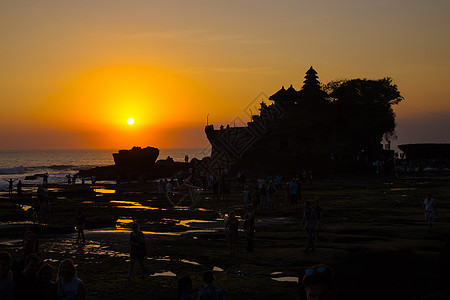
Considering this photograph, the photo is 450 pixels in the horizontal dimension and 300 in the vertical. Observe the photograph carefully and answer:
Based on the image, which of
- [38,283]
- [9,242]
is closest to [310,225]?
[38,283]

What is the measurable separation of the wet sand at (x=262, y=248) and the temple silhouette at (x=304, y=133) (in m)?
35.2

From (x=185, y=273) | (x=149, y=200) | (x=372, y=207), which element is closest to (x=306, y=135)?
(x=149, y=200)

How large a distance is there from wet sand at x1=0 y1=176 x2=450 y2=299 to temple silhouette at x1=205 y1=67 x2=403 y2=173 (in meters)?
35.2

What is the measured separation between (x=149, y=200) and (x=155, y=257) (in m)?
23.3

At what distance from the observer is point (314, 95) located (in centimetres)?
8044

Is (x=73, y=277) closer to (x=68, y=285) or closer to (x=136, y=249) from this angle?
(x=68, y=285)

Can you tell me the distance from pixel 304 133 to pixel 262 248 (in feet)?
195

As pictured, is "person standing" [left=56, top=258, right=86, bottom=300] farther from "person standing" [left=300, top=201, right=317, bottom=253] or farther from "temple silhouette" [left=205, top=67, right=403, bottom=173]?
"temple silhouette" [left=205, top=67, right=403, bottom=173]

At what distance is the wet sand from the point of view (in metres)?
10.6

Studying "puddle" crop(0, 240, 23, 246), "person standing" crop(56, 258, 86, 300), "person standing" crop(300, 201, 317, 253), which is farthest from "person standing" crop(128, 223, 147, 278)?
"puddle" crop(0, 240, 23, 246)

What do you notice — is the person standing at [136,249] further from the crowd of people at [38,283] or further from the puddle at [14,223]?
the puddle at [14,223]

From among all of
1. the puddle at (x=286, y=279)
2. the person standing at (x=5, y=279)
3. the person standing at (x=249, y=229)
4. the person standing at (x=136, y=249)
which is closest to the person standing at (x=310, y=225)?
the person standing at (x=249, y=229)

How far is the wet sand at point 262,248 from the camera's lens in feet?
34.6

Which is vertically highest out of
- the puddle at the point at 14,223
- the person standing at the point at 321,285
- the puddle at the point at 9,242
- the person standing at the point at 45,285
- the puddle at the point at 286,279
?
the person standing at the point at 321,285
